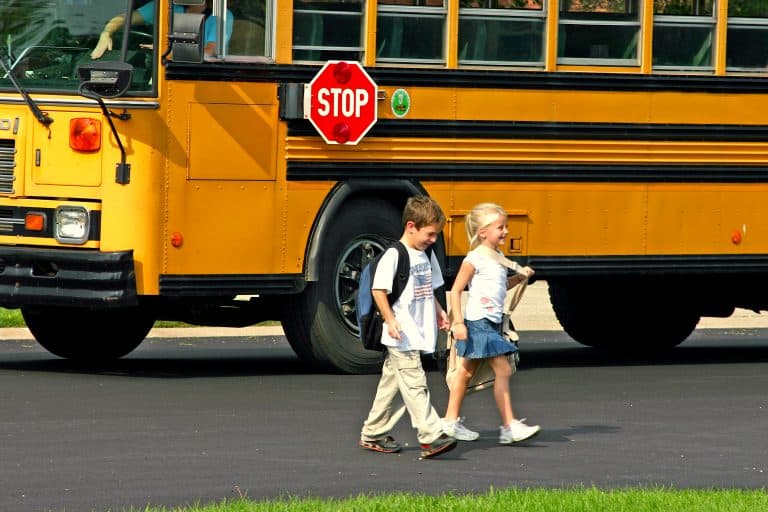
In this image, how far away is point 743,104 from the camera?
13.8m

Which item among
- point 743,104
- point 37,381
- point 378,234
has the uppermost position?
point 743,104

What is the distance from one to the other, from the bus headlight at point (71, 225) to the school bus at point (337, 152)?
0.01 metres

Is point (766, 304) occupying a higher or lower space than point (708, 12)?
lower

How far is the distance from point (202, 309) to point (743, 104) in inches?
157

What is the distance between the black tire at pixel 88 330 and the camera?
44.2ft

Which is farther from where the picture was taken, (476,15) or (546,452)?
(476,15)

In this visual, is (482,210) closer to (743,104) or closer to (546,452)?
(546,452)

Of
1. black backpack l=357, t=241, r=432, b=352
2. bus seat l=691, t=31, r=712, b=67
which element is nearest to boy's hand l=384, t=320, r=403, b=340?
black backpack l=357, t=241, r=432, b=352

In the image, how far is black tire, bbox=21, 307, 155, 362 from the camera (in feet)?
44.2

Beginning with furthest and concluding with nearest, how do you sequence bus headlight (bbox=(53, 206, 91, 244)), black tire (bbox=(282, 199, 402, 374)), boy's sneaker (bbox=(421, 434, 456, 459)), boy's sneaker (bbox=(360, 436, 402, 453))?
black tire (bbox=(282, 199, 402, 374)) < bus headlight (bbox=(53, 206, 91, 244)) < boy's sneaker (bbox=(360, 436, 402, 453)) < boy's sneaker (bbox=(421, 434, 456, 459))

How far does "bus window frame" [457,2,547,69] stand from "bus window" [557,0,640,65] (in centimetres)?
12

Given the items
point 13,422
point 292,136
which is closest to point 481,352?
point 13,422

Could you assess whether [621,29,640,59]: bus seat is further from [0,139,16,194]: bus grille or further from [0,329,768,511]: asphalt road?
[0,139,16,194]: bus grille

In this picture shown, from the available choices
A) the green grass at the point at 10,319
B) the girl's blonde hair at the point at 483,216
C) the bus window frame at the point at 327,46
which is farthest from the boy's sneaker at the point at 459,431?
the green grass at the point at 10,319
